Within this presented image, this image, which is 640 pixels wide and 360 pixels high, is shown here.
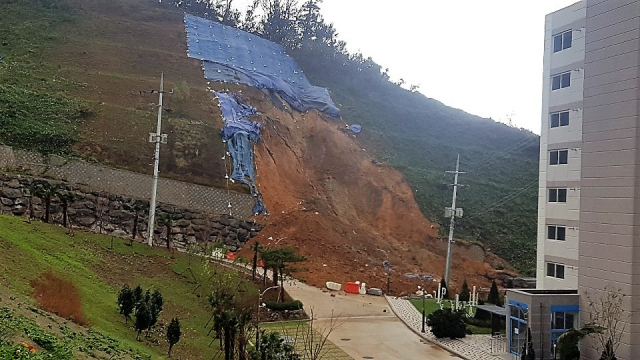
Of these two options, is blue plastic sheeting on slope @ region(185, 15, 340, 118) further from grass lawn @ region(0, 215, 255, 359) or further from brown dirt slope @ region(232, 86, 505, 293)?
grass lawn @ region(0, 215, 255, 359)

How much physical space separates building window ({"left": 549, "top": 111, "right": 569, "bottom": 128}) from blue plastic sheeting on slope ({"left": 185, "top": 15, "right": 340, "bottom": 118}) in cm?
2476

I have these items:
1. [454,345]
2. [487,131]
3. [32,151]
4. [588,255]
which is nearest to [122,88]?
[32,151]

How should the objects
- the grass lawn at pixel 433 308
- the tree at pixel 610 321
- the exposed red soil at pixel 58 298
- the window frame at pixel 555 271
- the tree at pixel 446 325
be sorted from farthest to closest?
the window frame at pixel 555 271 → the grass lawn at pixel 433 308 → the tree at pixel 446 325 → the tree at pixel 610 321 → the exposed red soil at pixel 58 298

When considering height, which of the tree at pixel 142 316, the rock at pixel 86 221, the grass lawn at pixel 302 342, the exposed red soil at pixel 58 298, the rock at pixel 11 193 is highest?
the rock at pixel 11 193

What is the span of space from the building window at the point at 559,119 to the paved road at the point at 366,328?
1069 centimetres

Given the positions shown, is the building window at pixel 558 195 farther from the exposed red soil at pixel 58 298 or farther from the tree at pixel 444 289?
the exposed red soil at pixel 58 298

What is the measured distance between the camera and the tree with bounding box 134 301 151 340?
13.9m

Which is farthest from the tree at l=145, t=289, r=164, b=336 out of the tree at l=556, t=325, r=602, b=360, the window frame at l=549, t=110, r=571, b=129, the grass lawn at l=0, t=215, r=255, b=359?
the window frame at l=549, t=110, r=571, b=129

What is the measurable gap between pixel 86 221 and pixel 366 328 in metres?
14.1

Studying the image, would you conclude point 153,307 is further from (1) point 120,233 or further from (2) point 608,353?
(2) point 608,353

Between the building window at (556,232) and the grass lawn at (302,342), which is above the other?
the building window at (556,232)

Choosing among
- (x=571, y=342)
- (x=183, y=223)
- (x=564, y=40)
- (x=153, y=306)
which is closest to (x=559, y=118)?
(x=564, y=40)

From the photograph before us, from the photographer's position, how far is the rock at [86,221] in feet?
83.5

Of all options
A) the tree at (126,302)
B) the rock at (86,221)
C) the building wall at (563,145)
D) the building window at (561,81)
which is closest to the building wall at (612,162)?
the building wall at (563,145)
